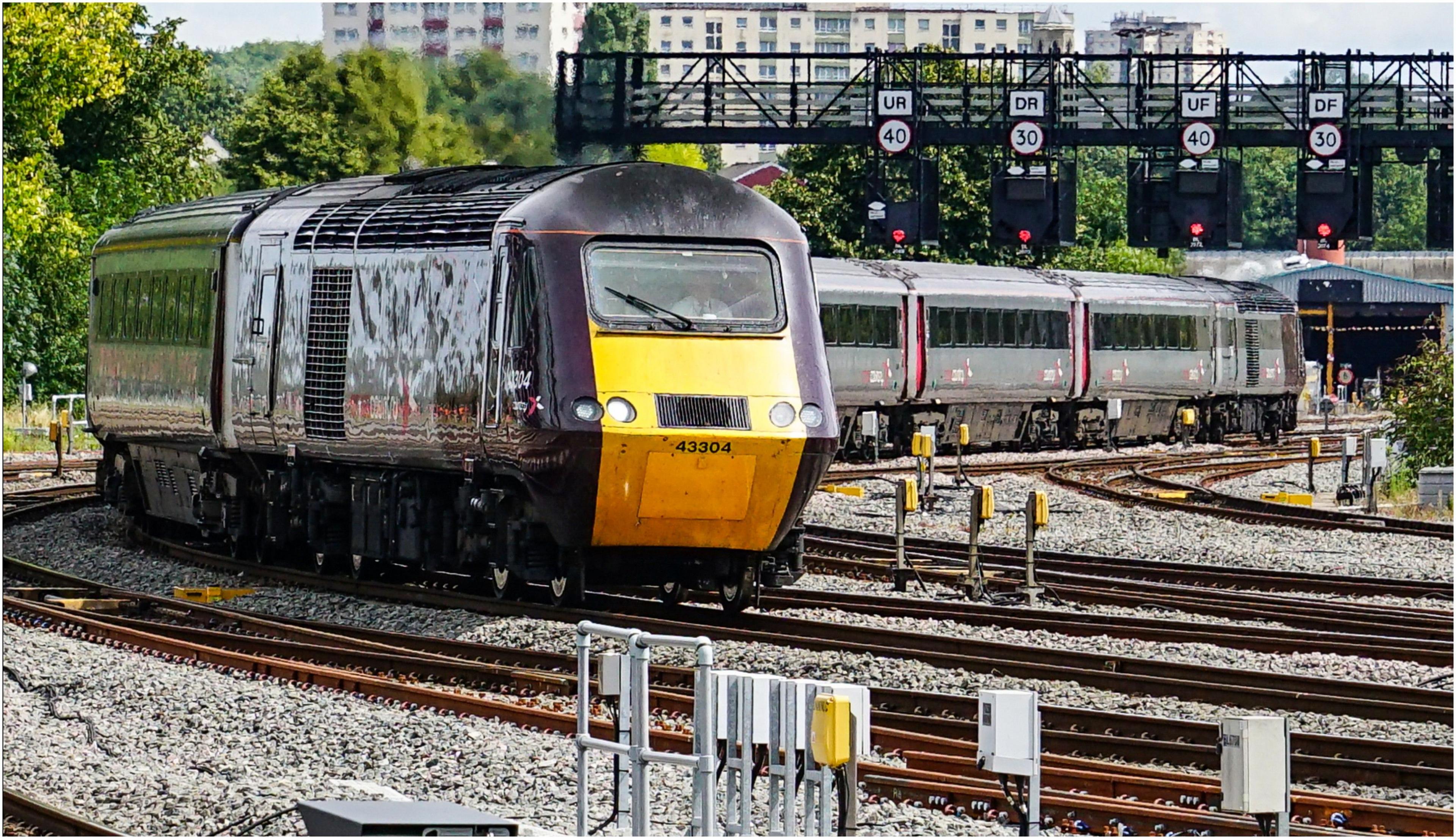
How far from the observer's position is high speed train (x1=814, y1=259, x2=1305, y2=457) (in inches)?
1478

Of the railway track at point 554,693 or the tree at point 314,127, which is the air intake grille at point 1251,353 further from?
the railway track at point 554,693

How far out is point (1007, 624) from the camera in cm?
1695

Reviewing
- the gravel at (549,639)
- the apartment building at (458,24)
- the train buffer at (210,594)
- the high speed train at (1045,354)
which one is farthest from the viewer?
the apartment building at (458,24)

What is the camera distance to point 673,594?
17.9 m

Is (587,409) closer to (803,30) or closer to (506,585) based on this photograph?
(506,585)

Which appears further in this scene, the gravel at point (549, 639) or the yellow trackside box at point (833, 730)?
the gravel at point (549, 639)

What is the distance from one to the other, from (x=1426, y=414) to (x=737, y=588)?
18.3m

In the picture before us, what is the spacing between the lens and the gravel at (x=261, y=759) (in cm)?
1039

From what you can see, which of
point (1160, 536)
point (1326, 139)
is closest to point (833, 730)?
point (1160, 536)

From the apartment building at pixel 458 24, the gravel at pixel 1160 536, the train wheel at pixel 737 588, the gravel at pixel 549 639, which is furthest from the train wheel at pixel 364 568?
the apartment building at pixel 458 24

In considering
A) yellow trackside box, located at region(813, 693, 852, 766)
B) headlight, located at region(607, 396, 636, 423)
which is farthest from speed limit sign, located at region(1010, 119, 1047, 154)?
yellow trackside box, located at region(813, 693, 852, 766)

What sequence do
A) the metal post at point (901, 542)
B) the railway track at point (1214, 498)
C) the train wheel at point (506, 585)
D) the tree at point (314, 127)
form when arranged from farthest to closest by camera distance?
the tree at point (314, 127)
the railway track at point (1214, 498)
the metal post at point (901, 542)
the train wheel at point (506, 585)

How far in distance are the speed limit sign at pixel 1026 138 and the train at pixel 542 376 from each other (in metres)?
12.5

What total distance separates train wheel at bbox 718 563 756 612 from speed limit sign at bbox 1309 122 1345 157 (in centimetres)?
1653
